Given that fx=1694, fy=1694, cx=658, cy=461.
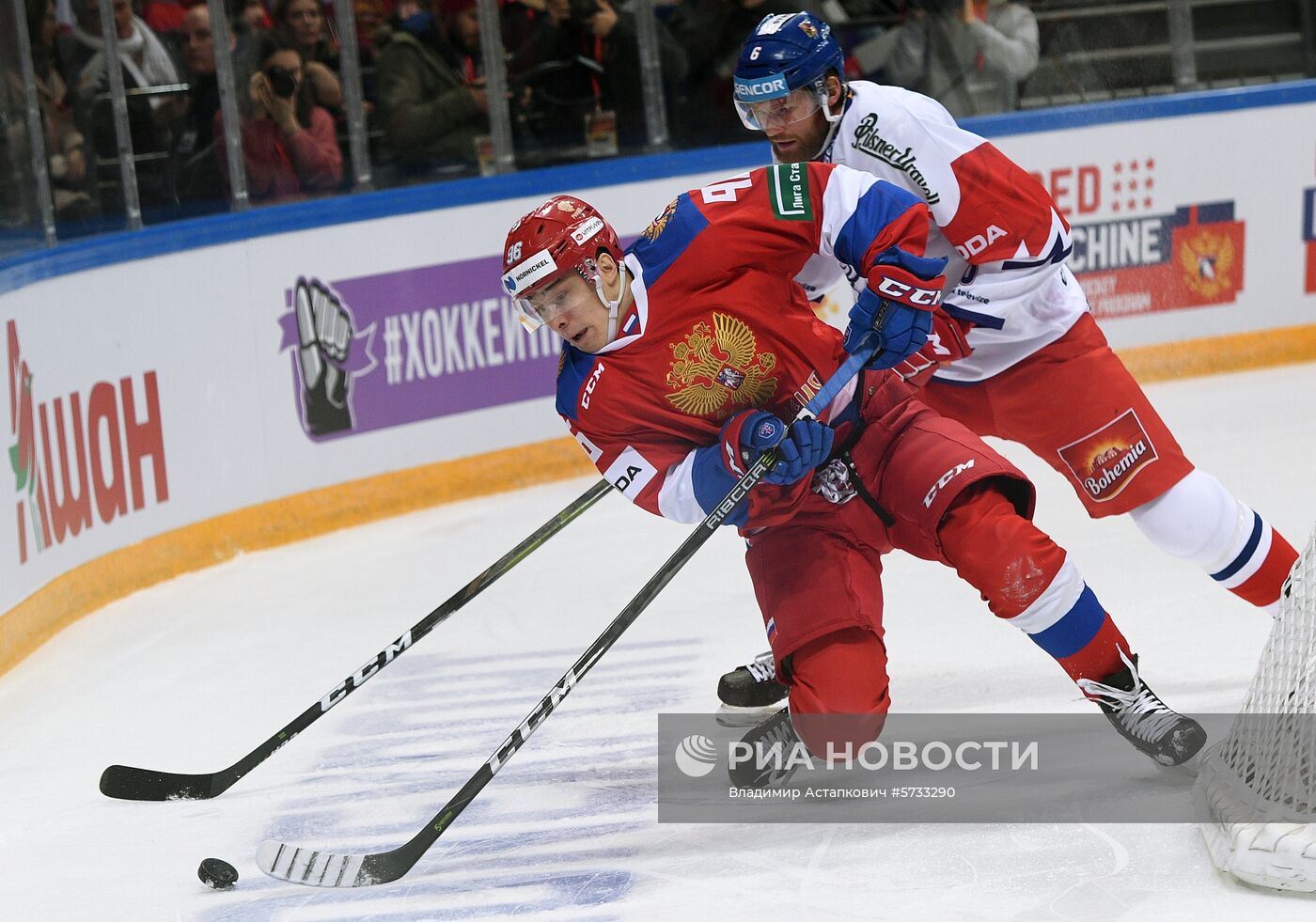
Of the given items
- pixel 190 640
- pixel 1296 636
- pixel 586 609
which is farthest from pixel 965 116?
pixel 1296 636

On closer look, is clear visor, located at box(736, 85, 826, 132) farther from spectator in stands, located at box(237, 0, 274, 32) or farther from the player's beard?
spectator in stands, located at box(237, 0, 274, 32)

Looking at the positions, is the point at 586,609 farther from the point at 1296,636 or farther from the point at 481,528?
the point at 1296,636

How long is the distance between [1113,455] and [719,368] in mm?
775

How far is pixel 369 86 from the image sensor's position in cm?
575

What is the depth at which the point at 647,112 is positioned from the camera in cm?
620

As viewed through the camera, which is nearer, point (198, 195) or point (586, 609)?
point (586, 609)

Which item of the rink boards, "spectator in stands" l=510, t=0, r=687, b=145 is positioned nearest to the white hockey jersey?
the rink boards

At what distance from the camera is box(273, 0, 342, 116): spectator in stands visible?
554 centimetres

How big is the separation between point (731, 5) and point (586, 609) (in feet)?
9.35

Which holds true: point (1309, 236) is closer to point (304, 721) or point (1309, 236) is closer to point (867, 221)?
point (867, 221)

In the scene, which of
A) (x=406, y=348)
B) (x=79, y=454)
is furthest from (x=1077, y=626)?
(x=406, y=348)

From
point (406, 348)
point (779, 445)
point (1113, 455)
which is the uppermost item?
point (779, 445)

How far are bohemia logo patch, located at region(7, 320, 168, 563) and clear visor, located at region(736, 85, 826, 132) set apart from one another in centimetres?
211

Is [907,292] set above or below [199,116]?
below
